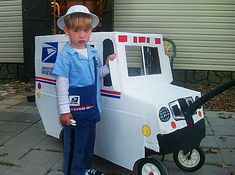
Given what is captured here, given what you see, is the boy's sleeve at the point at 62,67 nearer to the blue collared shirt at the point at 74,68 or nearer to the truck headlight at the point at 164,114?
the blue collared shirt at the point at 74,68

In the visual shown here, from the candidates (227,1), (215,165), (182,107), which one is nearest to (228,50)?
(227,1)

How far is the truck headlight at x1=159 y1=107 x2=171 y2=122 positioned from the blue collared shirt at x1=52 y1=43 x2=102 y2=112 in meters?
0.69

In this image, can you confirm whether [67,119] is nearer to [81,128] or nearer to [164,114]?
[81,128]

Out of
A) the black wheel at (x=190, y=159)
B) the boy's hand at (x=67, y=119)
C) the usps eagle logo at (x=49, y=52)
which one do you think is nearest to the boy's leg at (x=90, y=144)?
the boy's hand at (x=67, y=119)

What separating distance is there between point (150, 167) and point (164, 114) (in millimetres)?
510

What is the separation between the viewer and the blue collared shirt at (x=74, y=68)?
3.27 m

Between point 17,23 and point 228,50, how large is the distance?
5.89m

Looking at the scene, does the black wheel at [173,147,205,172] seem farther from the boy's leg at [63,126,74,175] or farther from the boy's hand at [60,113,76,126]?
the boy's hand at [60,113,76,126]

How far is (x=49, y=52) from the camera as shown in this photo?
4.52 meters

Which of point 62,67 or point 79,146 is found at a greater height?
point 62,67

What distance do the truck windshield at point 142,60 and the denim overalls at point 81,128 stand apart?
0.43 meters

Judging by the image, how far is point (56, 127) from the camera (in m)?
4.67

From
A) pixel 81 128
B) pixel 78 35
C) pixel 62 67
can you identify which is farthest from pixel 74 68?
pixel 81 128

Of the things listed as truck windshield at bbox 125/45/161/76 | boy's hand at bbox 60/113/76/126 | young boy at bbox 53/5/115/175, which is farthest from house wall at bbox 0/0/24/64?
boy's hand at bbox 60/113/76/126
